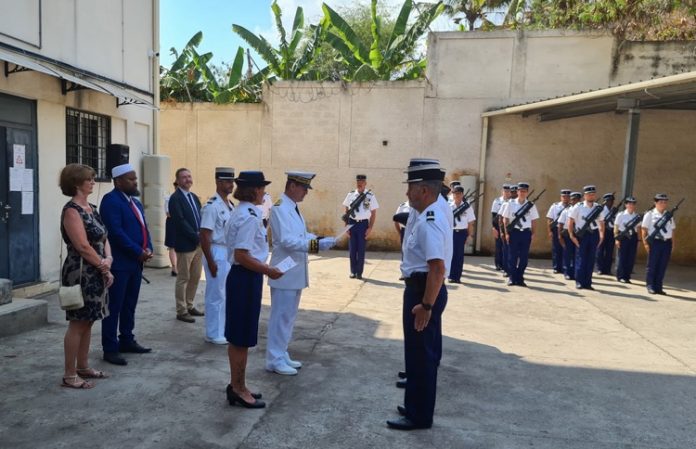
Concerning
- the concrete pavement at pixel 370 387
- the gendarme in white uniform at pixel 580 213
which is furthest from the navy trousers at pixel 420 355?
the gendarme in white uniform at pixel 580 213

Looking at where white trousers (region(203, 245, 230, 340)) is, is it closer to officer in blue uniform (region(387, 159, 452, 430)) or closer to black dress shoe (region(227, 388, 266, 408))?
black dress shoe (region(227, 388, 266, 408))

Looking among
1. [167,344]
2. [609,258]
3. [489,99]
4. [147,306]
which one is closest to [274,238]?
[167,344]

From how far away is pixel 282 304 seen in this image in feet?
14.9

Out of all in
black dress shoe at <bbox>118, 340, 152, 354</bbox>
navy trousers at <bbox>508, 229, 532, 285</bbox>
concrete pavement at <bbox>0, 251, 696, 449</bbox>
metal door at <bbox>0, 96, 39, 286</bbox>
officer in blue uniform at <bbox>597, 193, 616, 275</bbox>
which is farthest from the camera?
officer in blue uniform at <bbox>597, 193, 616, 275</bbox>

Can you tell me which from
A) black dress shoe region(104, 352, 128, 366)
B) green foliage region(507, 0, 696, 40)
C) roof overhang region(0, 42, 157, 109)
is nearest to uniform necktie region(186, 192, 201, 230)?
black dress shoe region(104, 352, 128, 366)

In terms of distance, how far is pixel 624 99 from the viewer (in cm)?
1034

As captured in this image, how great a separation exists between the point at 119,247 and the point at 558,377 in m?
4.05

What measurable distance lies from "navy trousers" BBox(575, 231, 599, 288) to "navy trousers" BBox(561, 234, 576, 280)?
3.24 feet

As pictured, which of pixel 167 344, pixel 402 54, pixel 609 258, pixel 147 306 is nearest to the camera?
pixel 167 344

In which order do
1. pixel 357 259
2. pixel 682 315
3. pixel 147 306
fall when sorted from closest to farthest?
pixel 147 306
pixel 682 315
pixel 357 259

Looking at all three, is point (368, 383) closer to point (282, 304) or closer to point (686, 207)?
point (282, 304)

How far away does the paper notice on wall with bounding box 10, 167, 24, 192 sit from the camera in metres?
6.59

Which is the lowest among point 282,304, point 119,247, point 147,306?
point 147,306

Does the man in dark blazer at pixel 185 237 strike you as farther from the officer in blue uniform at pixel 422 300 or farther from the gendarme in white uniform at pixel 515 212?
the gendarme in white uniform at pixel 515 212
